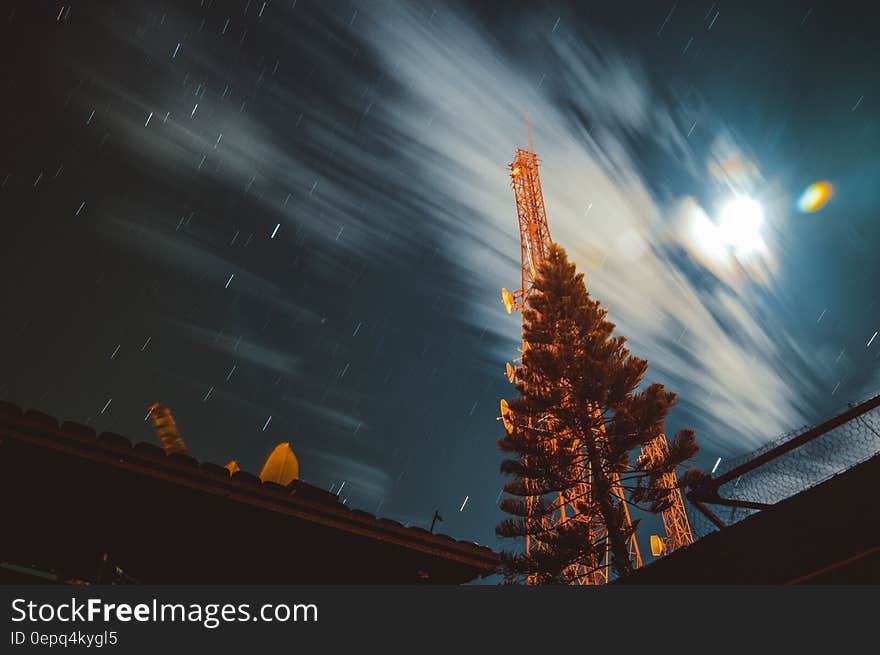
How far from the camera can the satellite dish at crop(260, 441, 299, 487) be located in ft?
23.4

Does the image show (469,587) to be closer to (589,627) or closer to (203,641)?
(589,627)

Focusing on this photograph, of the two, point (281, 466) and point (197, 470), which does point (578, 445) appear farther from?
point (197, 470)

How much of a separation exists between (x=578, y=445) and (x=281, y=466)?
8222mm

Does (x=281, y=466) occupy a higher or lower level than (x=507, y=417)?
lower

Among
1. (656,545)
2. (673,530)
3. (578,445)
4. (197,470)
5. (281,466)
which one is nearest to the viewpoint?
(197,470)

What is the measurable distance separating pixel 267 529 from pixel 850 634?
475 centimetres

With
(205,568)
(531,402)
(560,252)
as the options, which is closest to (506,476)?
(531,402)

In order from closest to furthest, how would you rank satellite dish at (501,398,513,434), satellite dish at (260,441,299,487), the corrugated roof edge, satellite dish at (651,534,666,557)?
1. the corrugated roof edge
2. satellite dish at (260,441,299,487)
3. satellite dish at (501,398,513,434)
4. satellite dish at (651,534,666,557)

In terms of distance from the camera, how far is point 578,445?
12820 millimetres

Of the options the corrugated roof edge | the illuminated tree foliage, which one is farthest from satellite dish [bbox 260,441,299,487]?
the illuminated tree foliage

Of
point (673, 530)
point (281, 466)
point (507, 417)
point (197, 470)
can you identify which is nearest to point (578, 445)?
point (507, 417)

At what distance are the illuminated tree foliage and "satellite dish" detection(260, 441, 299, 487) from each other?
6.31m

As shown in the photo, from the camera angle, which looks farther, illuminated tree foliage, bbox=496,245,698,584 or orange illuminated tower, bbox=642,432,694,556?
orange illuminated tower, bbox=642,432,694,556

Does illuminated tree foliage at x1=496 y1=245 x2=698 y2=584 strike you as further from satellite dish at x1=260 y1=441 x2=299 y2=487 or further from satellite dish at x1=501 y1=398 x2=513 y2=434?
satellite dish at x1=260 y1=441 x2=299 y2=487
